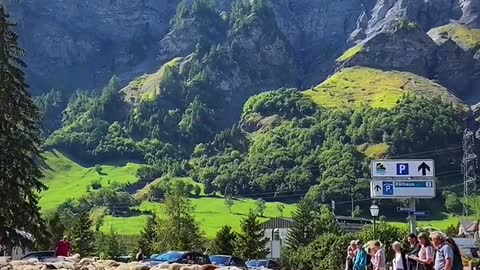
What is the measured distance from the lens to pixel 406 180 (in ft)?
95.1

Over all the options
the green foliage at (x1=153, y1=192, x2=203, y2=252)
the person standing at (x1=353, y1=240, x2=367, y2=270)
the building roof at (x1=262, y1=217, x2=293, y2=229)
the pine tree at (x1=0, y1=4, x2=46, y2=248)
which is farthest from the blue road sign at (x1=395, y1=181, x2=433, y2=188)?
the building roof at (x1=262, y1=217, x2=293, y2=229)

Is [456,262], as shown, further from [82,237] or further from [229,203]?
[229,203]

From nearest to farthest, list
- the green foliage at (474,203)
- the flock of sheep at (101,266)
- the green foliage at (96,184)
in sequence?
the flock of sheep at (101,266) < the green foliage at (474,203) < the green foliage at (96,184)

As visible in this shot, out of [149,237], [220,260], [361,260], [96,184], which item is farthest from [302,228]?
[96,184]

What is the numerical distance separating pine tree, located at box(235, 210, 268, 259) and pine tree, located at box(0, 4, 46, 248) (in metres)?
37.9

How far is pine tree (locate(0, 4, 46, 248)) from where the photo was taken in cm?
3666

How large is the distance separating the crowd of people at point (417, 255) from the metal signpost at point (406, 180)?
217 inches

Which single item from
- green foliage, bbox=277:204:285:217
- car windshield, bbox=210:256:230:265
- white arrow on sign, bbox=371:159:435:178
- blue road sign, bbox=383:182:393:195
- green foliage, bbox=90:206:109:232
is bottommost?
car windshield, bbox=210:256:230:265

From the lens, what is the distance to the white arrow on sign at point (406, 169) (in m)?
28.9

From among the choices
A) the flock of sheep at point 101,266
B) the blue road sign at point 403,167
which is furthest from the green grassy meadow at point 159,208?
the flock of sheep at point 101,266

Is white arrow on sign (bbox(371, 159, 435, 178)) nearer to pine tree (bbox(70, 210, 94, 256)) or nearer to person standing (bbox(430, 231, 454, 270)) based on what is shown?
person standing (bbox(430, 231, 454, 270))

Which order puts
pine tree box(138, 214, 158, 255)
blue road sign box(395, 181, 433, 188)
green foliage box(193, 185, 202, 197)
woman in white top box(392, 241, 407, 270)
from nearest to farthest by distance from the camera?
1. woman in white top box(392, 241, 407, 270)
2. blue road sign box(395, 181, 433, 188)
3. pine tree box(138, 214, 158, 255)
4. green foliage box(193, 185, 202, 197)

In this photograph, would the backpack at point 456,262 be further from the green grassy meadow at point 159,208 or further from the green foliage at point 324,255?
the green grassy meadow at point 159,208

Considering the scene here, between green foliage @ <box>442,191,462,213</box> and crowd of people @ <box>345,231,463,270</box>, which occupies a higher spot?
green foliage @ <box>442,191,462,213</box>
